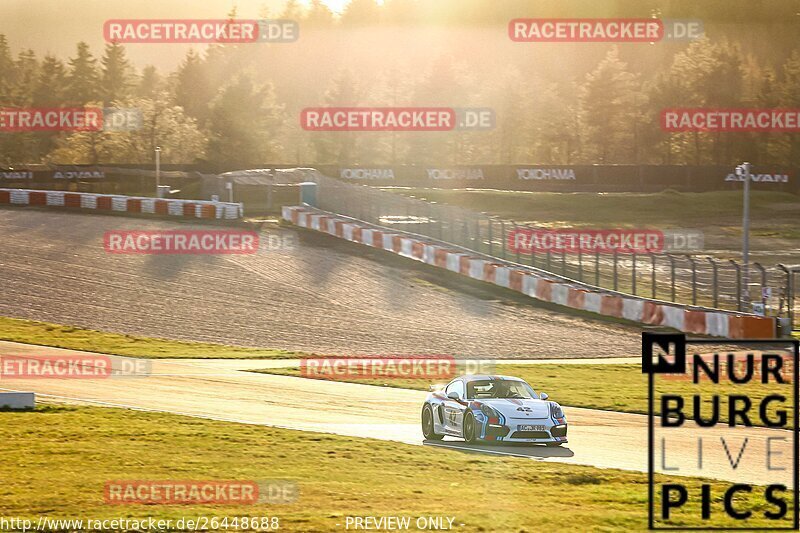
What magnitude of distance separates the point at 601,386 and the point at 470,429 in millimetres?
8640

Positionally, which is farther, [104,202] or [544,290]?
[104,202]

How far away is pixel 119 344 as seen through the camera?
105 ft

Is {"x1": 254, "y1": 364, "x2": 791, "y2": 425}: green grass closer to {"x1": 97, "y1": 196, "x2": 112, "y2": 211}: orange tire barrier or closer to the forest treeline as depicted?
{"x1": 97, "y1": 196, "x2": 112, "y2": 211}: orange tire barrier

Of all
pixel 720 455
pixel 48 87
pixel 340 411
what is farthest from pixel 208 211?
pixel 48 87

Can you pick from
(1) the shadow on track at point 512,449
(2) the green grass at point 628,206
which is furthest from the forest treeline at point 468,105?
(1) the shadow on track at point 512,449

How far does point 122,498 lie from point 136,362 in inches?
607

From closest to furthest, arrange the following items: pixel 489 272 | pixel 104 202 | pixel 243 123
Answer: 1. pixel 489 272
2. pixel 104 202
3. pixel 243 123

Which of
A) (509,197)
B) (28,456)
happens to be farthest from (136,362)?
(509,197)

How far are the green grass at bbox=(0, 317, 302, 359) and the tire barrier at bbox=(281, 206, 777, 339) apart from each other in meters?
11.8

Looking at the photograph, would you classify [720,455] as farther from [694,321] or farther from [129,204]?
[129,204]

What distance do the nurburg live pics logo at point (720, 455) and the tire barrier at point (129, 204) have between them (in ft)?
95.2

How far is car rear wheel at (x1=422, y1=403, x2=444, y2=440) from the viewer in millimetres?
19469

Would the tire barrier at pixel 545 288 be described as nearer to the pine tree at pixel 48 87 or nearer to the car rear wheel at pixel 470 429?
the car rear wheel at pixel 470 429

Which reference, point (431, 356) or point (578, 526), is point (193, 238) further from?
point (578, 526)
